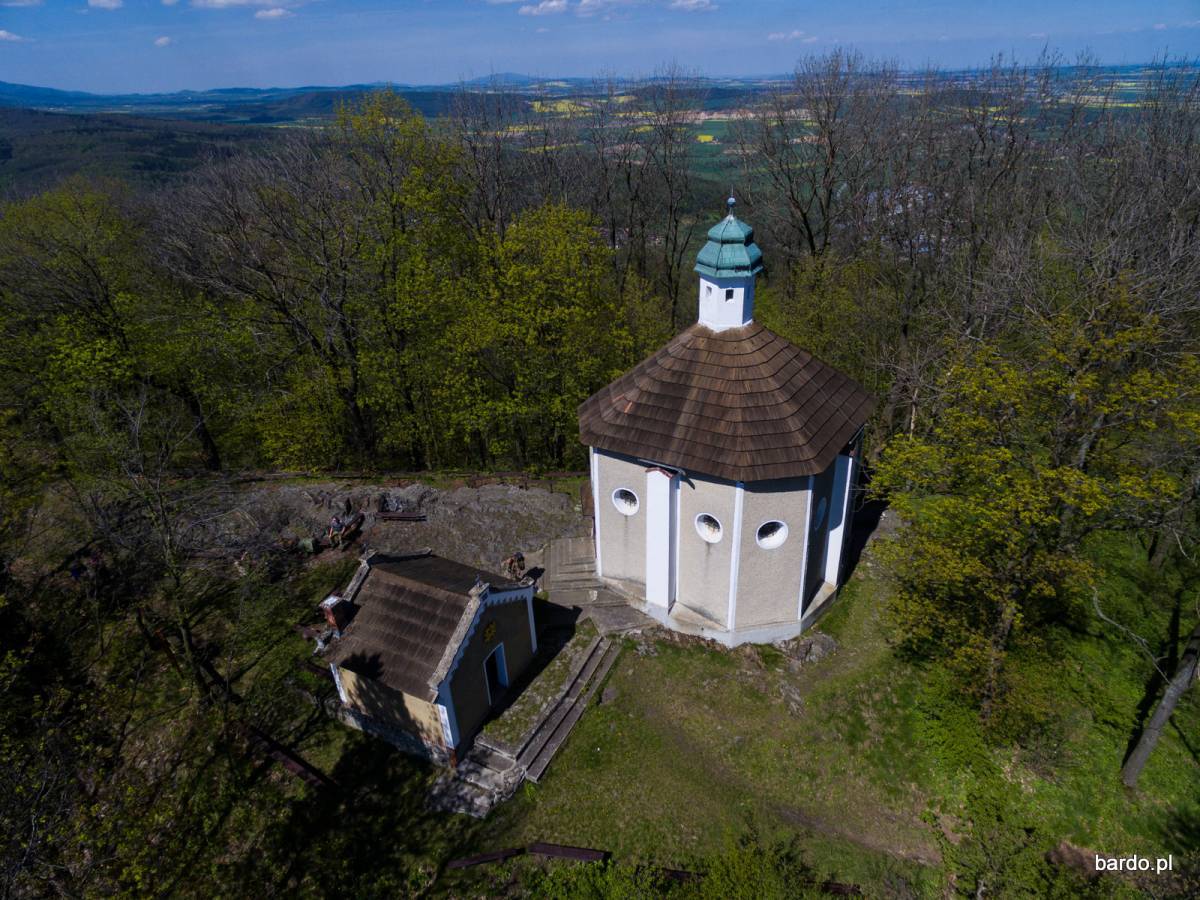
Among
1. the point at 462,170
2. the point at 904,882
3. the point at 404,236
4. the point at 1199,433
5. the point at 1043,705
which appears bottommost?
the point at 904,882

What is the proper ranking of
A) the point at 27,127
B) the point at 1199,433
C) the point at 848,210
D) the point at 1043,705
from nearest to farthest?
the point at 1199,433 < the point at 1043,705 < the point at 848,210 < the point at 27,127

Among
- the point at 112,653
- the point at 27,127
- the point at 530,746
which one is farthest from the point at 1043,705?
the point at 27,127

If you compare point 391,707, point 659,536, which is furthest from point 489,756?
point 659,536

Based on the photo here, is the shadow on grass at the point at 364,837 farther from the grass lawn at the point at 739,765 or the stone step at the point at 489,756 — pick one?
the grass lawn at the point at 739,765

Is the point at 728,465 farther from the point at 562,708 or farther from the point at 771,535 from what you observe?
the point at 562,708

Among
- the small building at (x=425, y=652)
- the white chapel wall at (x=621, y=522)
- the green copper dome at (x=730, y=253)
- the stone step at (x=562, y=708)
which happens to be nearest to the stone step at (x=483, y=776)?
the small building at (x=425, y=652)

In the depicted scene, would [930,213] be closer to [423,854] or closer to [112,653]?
[423,854]
